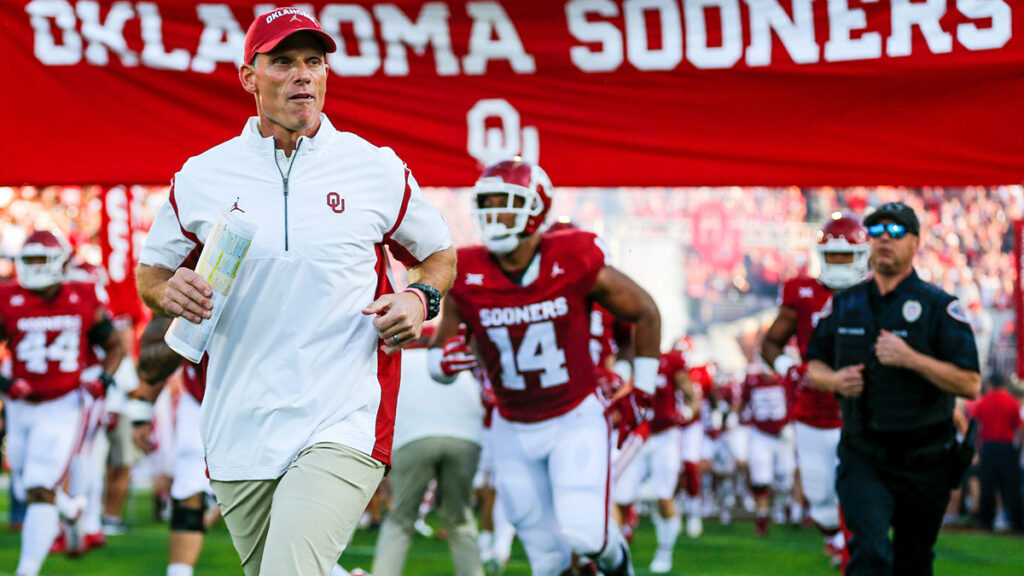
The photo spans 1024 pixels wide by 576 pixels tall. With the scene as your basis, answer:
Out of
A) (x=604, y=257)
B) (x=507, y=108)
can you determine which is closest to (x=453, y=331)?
(x=604, y=257)

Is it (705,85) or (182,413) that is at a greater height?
(705,85)

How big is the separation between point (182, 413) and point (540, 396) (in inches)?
111

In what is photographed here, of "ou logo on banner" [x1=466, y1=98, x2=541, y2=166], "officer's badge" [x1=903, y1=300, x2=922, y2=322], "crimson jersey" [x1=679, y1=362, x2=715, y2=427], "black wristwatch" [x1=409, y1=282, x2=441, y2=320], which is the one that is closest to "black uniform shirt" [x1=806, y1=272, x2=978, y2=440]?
"officer's badge" [x1=903, y1=300, x2=922, y2=322]

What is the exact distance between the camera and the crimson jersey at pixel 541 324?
6613mm

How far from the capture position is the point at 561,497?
6.54m

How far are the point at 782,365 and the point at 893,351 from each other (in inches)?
96.9

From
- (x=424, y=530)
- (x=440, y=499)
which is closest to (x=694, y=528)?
(x=424, y=530)

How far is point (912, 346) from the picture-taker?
6.18m

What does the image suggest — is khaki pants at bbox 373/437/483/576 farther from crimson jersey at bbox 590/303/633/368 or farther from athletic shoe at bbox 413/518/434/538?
athletic shoe at bbox 413/518/434/538

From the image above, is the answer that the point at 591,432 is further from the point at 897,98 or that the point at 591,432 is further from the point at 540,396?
the point at 897,98

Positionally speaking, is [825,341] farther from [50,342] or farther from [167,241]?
[50,342]

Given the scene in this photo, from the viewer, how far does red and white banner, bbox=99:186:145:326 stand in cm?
1345

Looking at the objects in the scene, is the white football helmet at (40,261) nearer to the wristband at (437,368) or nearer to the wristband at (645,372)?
the wristband at (437,368)

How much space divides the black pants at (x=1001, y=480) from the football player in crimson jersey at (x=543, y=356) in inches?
407
